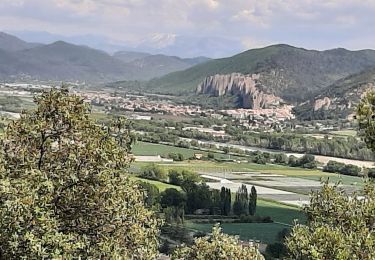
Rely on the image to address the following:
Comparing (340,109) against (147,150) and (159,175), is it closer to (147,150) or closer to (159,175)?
(147,150)

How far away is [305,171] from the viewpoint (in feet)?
309

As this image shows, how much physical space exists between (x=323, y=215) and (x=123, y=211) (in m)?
4.12

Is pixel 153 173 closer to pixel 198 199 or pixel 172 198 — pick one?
pixel 172 198

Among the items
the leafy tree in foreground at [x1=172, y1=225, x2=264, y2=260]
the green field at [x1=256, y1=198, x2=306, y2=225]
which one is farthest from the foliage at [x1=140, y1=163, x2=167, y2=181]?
the leafy tree in foreground at [x1=172, y1=225, x2=264, y2=260]

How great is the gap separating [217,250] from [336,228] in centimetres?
A: 256

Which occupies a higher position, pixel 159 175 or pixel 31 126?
pixel 31 126

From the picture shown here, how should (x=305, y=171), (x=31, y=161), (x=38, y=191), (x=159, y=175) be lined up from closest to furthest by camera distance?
1. (x=38, y=191)
2. (x=31, y=161)
3. (x=159, y=175)
4. (x=305, y=171)

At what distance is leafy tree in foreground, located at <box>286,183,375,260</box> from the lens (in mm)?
10680

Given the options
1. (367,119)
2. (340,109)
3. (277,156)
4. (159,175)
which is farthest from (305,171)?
(340,109)

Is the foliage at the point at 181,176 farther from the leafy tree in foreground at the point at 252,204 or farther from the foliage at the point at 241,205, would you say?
the leafy tree in foreground at the point at 252,204

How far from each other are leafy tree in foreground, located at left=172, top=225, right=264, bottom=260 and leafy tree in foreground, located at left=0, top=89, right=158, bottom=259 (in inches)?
62.2

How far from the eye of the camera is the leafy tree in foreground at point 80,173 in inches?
420

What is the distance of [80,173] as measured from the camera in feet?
35.7

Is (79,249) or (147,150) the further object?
(147,150)
